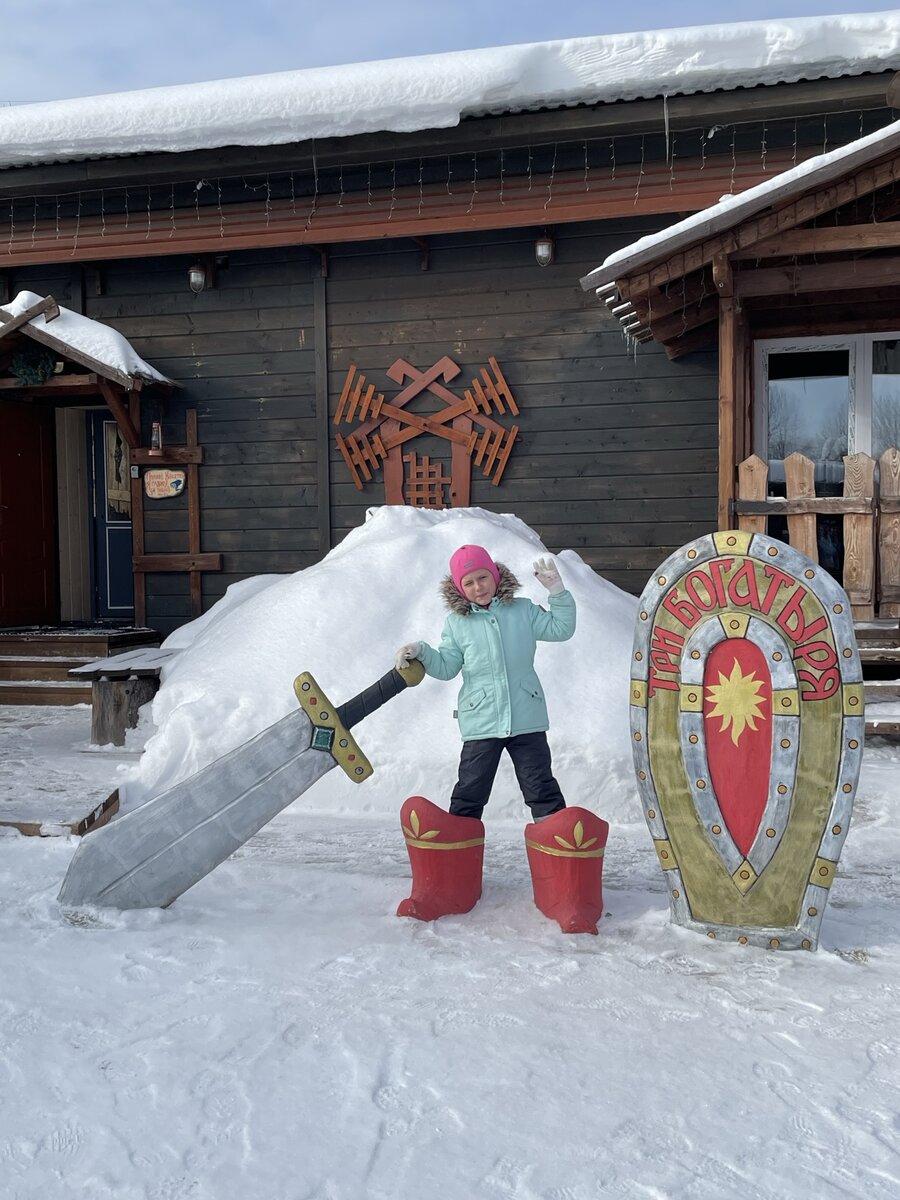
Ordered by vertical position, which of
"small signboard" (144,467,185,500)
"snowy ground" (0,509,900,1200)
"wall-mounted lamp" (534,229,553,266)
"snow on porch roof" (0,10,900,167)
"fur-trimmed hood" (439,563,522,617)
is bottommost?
"snowy ground" (0,509,900,1200)

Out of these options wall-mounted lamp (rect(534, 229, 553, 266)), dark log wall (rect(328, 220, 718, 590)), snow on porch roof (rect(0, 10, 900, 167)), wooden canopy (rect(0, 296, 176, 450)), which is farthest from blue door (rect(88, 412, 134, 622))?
wall-mounted lamp (rect(534, 229, 553, 266))

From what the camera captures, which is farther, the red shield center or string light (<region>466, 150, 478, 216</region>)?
string light (<region>466, 150, 478, 216</region>)

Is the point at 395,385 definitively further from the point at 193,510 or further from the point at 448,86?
the point at 448,86

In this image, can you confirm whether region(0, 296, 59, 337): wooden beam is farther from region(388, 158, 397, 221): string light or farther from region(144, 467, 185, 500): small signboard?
region(388, 158, 397, 221): string light

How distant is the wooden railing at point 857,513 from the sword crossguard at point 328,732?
3.88 meters

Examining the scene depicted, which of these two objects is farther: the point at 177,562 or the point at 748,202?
the point at 177,562

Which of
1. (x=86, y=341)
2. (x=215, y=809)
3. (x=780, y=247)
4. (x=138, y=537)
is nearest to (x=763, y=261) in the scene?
(x=780, y=247)

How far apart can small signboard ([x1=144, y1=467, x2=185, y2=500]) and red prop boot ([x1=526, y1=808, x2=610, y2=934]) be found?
660 centimetres

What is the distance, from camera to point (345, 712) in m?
3.39

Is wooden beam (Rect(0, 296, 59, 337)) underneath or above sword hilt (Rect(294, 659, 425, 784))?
above

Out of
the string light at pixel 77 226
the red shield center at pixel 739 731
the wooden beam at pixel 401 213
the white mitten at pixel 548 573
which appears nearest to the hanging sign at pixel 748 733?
the red shield center at pixel 739 731

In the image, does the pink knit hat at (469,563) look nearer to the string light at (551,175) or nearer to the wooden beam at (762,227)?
the wooden beam at (762,227)

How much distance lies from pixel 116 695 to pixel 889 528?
4.94m

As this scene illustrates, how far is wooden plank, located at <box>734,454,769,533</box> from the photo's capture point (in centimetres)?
642
